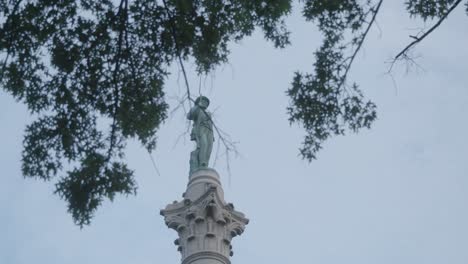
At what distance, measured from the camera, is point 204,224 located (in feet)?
50.5

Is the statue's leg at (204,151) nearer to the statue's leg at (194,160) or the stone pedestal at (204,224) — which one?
the statue's leg at (194,160)

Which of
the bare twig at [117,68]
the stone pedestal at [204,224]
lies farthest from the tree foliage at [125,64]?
the stone pedestal at [204,224]

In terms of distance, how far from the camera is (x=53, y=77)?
10.6 m

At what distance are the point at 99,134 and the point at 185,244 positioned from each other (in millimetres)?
5065

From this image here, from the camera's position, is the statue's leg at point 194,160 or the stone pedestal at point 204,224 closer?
the stone pedestal at point 204,224

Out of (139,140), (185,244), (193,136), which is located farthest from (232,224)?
(139,140)

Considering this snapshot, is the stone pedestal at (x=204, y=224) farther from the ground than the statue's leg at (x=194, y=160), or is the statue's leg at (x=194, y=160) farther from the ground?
the statue's leg at (x=194, y=160)

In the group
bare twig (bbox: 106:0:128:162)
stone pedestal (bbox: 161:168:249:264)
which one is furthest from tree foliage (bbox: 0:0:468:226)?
stone pedestal (bbox: 161:168:249:264)

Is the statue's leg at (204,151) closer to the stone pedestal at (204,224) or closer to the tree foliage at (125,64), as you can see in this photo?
the stone pedestal at (204,224)

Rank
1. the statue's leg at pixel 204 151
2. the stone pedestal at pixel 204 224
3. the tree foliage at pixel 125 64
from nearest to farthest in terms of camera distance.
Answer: the tree foliage at pixel 125 64 < the stone pedestal at pixel 204 224 < the statue's leg at pixel 204 151

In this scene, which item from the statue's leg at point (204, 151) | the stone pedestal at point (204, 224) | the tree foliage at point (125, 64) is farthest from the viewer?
the statue's leg at point (204, 151)

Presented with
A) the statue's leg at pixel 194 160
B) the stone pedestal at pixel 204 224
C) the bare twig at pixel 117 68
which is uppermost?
the statue's leg at pixel 194 160

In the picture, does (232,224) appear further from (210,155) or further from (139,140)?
A: (139,140)

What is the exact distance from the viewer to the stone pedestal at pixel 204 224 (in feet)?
49.4
